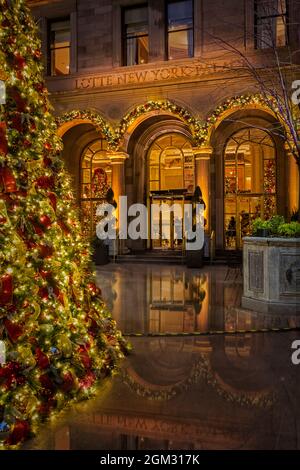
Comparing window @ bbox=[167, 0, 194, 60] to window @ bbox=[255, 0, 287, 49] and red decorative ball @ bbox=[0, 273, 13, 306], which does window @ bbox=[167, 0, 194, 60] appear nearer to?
window @ bbox=[255, 0, 287, 49]

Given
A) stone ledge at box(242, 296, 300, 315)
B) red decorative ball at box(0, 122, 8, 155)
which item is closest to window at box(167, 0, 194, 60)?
stone ledge at box(242, 296, 300, 315)

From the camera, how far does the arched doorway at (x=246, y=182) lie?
19.5 m

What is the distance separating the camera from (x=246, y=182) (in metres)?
20.0

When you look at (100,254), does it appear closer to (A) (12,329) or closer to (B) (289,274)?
(B) (289,274)

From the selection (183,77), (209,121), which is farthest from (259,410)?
(183,77)

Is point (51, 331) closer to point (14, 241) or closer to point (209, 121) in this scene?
point (14, 241)

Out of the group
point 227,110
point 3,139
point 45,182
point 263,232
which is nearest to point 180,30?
point 227,110

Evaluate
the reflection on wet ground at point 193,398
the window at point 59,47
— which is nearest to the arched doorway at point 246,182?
the window at point 59,47

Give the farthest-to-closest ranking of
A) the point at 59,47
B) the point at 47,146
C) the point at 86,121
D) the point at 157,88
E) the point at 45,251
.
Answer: the point at 59,47 → the point at 86,121 → the point at 157,88 → the point at 47,146 → the point at 45,251

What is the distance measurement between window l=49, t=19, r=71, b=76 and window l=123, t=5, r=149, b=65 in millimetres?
3235

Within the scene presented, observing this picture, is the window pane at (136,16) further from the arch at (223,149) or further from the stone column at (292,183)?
the stone column at (292,183)

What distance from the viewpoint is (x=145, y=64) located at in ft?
64.1

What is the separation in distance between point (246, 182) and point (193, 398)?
17.0 meters
